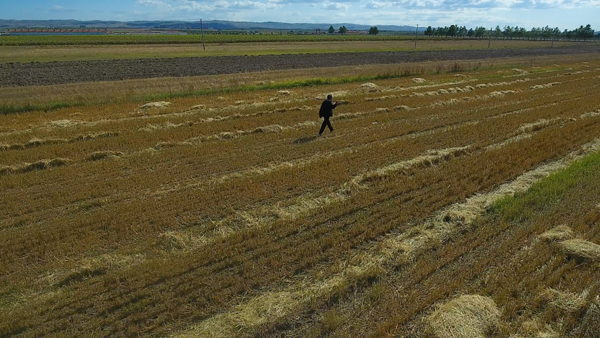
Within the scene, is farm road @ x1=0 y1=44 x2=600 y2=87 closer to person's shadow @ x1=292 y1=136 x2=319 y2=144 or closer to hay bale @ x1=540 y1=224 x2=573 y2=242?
person's shadow @ x1=292 y1=136 x2=319 y2=144

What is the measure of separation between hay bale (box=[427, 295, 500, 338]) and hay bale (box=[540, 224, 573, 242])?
8.39 feet

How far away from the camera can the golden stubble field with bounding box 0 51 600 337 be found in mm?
5742

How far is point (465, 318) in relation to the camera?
5508mm

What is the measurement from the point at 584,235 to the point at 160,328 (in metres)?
7.94

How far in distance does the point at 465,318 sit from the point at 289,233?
3674 millimetres

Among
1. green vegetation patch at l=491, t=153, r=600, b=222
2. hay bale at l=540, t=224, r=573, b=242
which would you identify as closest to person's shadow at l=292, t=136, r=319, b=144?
green vegetation patch at l=491, t=153, r=600, b=222

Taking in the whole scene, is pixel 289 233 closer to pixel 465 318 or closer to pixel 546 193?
pixel 465 318

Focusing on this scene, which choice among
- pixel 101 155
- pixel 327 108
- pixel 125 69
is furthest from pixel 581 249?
pixel 125 69

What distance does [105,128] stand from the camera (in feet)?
54.8

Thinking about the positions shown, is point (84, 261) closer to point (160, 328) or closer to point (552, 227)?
point (160, 328)

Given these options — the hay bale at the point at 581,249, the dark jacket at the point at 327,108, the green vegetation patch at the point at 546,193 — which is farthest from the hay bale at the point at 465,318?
the dark jacket at the point at 327,108

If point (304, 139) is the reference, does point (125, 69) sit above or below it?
above

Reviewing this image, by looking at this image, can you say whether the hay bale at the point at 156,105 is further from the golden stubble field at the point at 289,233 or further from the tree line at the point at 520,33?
the tree line at the point at 520,33

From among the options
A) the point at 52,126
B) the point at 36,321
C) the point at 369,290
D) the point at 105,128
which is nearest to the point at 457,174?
the point at 369,290
